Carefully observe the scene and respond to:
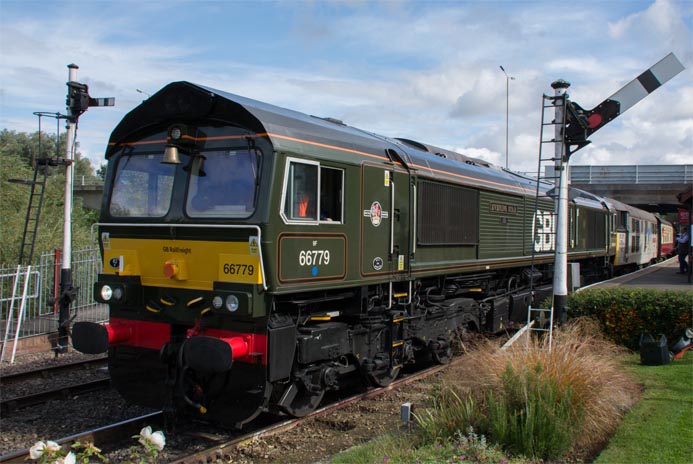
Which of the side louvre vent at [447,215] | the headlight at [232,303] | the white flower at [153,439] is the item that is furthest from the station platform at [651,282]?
the white flower at [153,439]

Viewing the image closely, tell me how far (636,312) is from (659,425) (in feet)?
15.2

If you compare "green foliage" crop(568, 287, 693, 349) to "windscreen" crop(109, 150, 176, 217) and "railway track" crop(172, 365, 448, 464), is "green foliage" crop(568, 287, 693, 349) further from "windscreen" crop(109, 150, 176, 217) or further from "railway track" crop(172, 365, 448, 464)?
"windscreen" crop(109, 150, 176, 217)

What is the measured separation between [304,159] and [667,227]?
45311 mm

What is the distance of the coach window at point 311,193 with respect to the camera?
619cm

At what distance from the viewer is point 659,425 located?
5.77 m

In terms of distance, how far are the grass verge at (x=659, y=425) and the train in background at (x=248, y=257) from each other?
3.09m

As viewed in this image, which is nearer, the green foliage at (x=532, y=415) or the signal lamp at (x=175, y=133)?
the green foliage at (x=532, y=415)

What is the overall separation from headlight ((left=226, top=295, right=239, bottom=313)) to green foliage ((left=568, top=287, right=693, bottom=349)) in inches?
274

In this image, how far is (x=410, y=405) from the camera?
6.17 metres

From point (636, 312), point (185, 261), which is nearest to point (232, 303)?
point (185, 261)

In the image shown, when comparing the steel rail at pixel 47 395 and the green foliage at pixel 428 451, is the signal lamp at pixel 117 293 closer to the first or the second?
the steel rail at pixel 47 395

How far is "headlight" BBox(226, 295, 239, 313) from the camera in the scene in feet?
19.2

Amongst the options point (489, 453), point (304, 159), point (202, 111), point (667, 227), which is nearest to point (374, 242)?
point (304, 159)

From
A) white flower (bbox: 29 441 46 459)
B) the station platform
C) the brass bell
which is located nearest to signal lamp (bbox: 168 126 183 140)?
the brass bell
